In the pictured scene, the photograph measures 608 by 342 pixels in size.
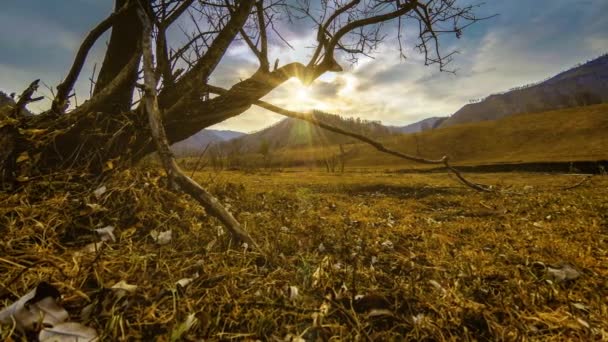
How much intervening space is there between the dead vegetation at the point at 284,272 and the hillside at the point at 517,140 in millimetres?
24700

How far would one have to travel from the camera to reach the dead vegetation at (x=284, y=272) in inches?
54.9

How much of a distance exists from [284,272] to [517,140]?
4521cm

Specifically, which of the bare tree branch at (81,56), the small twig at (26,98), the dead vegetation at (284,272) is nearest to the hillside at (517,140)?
the dead vegetation at (284,272)

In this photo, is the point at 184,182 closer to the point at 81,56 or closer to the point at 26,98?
the point at 26,98

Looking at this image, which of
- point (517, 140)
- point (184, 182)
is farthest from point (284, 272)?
point (517, 140)

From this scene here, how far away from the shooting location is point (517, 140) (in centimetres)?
3700

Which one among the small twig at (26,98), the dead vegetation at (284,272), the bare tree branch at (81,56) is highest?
the bare tree branch at (81,56)

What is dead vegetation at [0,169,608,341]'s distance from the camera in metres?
1.39

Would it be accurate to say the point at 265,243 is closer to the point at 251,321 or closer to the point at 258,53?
the point at 251,321

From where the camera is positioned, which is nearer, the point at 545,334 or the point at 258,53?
the point at 545,334

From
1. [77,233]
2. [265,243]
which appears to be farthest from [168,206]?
[265,243]

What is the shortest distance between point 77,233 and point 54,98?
2041 millimetres

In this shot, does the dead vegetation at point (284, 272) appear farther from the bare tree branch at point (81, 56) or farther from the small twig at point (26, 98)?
the bare tree branch at point (81, 56)

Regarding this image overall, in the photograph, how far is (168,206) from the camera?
9.86 feet
